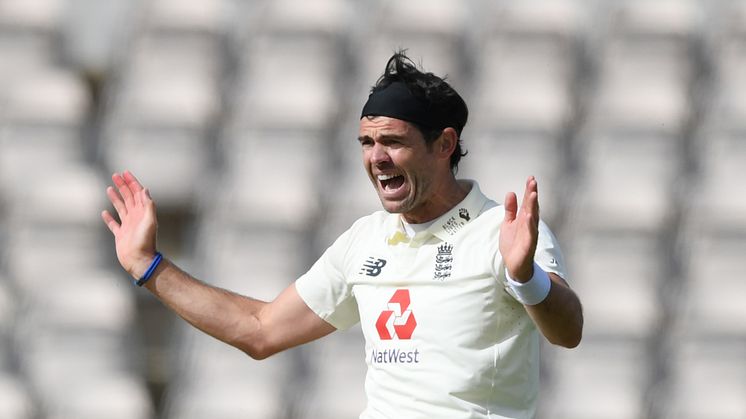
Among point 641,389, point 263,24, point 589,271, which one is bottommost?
point 641,389

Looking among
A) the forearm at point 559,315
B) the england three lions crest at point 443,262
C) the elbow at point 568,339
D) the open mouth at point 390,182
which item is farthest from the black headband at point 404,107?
the elbow at point 568,339

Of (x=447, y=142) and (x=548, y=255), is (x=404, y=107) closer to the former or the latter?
(x=447, y=142)

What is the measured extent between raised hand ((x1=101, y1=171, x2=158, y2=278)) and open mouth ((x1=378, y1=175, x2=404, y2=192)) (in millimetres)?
714

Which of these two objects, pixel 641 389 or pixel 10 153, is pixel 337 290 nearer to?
pixel 641 389

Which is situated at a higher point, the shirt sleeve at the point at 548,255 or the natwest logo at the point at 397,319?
the shirt sleeve at the point at 548,255

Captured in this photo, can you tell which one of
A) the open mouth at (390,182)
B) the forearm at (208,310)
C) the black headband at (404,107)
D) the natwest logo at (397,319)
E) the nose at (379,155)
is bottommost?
the forearm at (208,310)

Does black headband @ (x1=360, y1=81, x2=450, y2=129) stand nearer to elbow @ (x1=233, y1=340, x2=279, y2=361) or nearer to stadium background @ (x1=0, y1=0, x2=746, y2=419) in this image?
elbow @ (x1=233, y1=340, x2=279, y2=361)

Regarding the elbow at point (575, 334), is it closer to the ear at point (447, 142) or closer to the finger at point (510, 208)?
the finger at point (510, 208)

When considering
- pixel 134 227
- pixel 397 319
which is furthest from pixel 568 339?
pixel 134 227

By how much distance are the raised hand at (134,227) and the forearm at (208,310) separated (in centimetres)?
6

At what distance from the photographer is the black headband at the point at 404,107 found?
3.47 meters

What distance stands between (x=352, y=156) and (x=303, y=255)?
27.0 inches

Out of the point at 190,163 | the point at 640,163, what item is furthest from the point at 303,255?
the point at 640,163

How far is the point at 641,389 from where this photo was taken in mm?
7312
